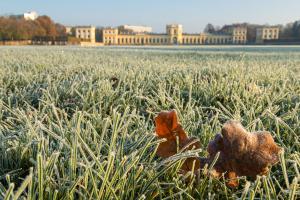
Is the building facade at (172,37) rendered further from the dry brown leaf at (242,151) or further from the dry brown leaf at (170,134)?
the dry brown leaf at (242,151)

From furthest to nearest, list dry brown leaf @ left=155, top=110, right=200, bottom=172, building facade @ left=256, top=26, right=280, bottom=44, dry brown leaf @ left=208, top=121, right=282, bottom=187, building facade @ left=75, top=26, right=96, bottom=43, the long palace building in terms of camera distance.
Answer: building facade @ left=256, top=26, right=280, bottom=44
building facade @ left=75, top=26, right=96, bottom=43
the long palace building
dry brown leaf @ left=155, top=110, right=200, bottom=172
dry brown leaf @ left=208, top=121, right=282, bottom=187

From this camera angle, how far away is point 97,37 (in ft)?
305

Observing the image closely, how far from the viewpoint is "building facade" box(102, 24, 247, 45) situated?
288 feet

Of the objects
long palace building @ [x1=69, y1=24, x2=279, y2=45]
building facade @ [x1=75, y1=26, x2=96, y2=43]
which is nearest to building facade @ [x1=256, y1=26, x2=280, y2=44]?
long palace building @ [x1=69, y1=24, x2=279, y2=45]

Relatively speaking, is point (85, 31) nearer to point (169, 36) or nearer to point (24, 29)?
point (169, 36)

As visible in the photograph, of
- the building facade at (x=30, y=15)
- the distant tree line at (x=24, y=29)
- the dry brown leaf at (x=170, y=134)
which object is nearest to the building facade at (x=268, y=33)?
the distant tree line at (x=24, y=29)

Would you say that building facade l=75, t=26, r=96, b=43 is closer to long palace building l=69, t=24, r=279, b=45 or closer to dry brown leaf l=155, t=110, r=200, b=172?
long palace building l=69, t=24, r=279, b=45

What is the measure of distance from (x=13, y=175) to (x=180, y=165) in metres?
0.43

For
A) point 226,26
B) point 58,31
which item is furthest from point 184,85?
point 226,26

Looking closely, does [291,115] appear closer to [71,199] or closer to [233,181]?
[233,181]

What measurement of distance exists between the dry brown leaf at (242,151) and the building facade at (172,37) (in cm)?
8666

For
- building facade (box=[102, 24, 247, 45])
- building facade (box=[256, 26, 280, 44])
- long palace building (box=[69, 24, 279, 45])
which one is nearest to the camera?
building facade (box=[102, 24, 247, 45])

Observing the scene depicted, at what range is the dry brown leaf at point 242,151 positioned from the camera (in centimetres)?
78

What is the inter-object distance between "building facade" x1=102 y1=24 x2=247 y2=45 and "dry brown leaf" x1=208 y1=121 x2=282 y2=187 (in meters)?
86.7
